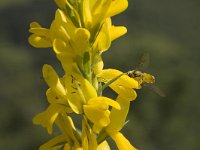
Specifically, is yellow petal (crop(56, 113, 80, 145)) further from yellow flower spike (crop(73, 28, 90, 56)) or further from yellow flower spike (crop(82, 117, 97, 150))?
yellow flower spike (crop(73, 28, 90, 56))

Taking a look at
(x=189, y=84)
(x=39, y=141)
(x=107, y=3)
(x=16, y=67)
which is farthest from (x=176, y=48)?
(x=107, y=3)

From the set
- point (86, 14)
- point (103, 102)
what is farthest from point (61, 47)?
point (103, 102)

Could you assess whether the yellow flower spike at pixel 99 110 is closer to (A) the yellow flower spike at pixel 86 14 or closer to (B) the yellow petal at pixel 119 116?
(B) the yellow petal at pixel 119 116

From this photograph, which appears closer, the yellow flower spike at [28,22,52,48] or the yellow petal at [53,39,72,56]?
the yellow petal at [53,39,72,56]

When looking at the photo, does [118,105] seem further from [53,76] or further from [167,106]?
[167,106]

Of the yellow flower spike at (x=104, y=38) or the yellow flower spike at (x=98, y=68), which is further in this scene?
the yellow flower spike at (x=98, y=68)

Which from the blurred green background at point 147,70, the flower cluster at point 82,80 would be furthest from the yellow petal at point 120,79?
the blurred green background at point 147,70

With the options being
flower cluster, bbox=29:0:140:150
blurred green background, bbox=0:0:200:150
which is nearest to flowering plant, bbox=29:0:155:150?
flower cluster, bbox=29:0:140:150
